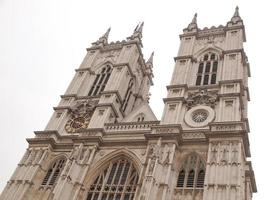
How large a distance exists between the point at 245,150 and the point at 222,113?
3.01 metres

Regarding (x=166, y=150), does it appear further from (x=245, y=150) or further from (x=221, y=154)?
(x=245, y=150)

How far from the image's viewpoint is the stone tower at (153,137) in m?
25.3

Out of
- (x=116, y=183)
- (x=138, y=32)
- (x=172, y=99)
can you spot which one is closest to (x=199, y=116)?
(x=172, y=99)

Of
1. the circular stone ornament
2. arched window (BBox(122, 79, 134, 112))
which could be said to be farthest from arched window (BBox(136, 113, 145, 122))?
the circular stone ornament

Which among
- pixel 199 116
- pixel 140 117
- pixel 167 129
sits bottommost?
pixel 167 129

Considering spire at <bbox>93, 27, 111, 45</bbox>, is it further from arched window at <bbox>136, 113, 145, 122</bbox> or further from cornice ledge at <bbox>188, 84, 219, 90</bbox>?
cornice ledge at <bbox>188, 84, 219, 90</bbox>

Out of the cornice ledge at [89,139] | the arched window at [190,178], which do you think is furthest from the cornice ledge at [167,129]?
the cornice ledge at [89,139]

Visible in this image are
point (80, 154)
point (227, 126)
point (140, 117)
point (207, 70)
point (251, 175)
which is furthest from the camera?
point (207, 70)

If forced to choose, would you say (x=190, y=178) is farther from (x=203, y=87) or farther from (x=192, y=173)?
(x=203, y=87)

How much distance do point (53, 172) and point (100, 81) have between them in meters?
10.5

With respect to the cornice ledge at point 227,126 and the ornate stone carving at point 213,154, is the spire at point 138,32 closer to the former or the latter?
the cornice ledge at point 227,126

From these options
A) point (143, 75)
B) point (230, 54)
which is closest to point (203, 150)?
point (230, 54)

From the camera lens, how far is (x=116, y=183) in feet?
89.5

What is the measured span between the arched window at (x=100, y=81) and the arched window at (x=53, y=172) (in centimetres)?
766
